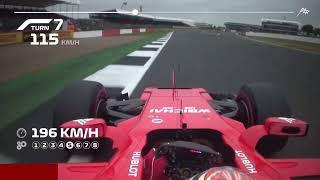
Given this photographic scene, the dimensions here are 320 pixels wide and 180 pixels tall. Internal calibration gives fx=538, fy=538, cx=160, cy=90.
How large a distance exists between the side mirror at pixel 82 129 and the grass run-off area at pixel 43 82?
269 mm

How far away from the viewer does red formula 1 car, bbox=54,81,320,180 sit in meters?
2.74

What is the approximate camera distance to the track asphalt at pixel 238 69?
134 inches

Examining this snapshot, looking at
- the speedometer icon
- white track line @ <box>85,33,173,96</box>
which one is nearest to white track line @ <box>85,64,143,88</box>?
white track line @ <box>85,33,173,96</box>

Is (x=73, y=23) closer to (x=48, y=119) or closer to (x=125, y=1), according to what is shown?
(x=125, y=1)

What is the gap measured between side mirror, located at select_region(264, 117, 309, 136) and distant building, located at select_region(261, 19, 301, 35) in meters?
0.57

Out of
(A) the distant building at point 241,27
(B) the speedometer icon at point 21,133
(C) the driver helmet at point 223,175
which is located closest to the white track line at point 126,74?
(A) the distant building at point 241,27

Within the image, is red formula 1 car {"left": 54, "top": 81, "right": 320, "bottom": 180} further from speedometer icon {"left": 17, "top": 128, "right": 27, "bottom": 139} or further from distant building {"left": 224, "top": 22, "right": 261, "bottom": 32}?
distant building {"left": 224, "top": 22, "right": 261, "bottom": 32}

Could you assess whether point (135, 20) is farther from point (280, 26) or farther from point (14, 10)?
point (280, 26)

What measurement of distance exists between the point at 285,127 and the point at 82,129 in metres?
1.20

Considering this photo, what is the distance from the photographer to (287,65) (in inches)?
139

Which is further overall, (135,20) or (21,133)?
(135,20)

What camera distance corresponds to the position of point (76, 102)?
3.41 metres

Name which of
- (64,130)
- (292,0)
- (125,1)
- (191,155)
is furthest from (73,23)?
(292,0)

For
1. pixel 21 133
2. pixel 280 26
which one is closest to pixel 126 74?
pixel 21 133
